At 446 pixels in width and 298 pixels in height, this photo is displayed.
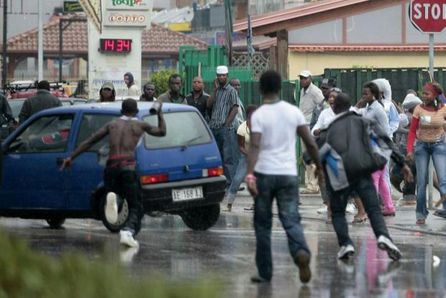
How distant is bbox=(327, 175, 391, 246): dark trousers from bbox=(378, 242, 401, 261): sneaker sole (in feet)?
0.36

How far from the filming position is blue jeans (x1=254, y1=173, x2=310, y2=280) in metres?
12.4

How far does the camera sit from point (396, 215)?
779 inches

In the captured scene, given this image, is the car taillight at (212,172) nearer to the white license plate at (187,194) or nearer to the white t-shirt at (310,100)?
the white license plate at (187,194)

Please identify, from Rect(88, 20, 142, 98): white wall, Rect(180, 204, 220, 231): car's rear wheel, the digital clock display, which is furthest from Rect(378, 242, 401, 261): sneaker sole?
the digital clock display

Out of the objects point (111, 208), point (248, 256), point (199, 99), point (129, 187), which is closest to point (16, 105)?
point (199, 99)

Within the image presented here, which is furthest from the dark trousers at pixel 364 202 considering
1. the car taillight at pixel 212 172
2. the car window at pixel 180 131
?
the car taillight at pixel 212 172

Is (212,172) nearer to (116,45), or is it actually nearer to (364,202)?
(364,202)

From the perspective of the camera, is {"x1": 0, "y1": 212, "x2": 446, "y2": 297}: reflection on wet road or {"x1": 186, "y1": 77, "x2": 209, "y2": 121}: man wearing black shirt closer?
{"x1": 0, "y1": 212, "x2": 446, "y2": 297}: reflection on wet road

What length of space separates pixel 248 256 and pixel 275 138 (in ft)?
8.36

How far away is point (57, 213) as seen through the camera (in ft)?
55.0

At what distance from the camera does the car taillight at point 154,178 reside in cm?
1625

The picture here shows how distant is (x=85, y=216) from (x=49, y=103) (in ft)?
17.6

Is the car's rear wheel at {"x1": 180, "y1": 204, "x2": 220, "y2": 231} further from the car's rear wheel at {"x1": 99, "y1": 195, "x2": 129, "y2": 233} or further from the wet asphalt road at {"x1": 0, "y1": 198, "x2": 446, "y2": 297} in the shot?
the car's rear wheel at {"x1": 99, "y1": 195, "x2": 129, "y2": 233}

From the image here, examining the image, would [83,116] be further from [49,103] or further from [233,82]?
[233,82]
